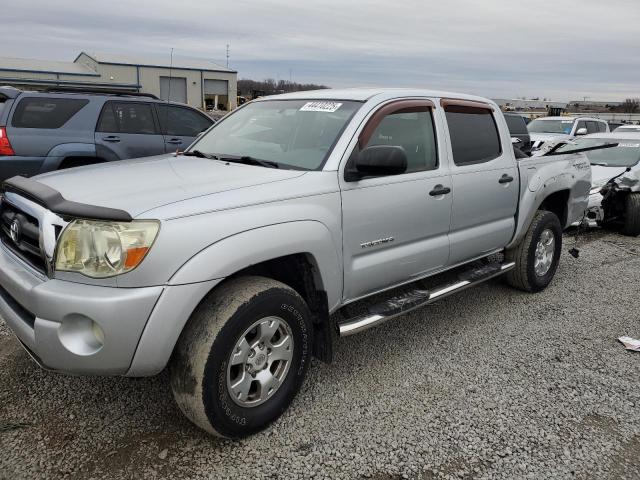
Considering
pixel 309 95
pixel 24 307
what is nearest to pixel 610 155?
pixel 309 95

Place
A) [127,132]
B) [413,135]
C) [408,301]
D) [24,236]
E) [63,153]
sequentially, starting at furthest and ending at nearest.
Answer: [127,132], [63,153], [413,135], [408,301], [24,236]

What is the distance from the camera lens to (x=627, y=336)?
4.30m

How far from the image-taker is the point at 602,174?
848 centimetres

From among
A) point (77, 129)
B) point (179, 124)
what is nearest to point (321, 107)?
point (77, 129)

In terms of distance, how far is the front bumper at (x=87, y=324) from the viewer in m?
2.26

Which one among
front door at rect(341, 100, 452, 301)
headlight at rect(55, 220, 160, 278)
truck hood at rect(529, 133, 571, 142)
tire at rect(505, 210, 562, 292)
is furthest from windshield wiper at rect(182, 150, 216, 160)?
truck hood at rect(529, 133, 571, 142)

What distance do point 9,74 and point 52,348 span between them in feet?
149

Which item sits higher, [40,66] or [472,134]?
[40,66]

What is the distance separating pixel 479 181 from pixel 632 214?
5047 mm

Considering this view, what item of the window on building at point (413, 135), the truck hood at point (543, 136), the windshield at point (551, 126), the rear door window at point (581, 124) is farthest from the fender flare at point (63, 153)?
the rear door window at point (581, 124)

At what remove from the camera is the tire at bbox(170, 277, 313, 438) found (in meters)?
2.48

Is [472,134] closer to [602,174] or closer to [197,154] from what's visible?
[197,154]

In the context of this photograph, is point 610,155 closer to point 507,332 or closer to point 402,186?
point 507,332

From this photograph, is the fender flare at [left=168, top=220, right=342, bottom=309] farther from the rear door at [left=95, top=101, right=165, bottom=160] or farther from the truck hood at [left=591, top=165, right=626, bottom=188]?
the truck hood at [left=591, top=165, right=626, bottom=188]
